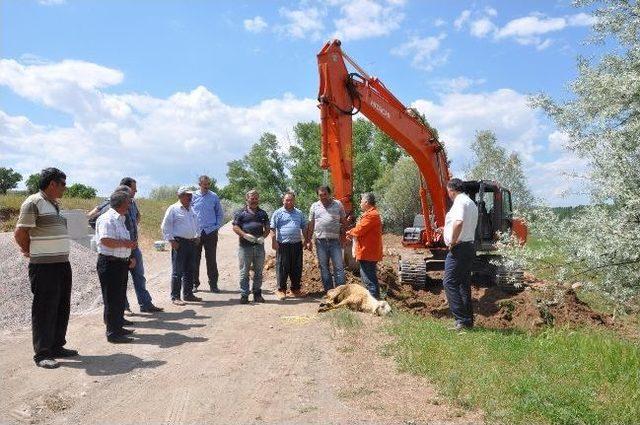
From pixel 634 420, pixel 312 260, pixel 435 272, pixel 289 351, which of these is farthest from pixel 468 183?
pixel 634 420

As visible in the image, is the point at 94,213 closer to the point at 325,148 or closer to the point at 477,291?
the point at 325,148

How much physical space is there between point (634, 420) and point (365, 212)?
5.17m

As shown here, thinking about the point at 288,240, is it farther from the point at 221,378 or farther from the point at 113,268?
the point at 221,378

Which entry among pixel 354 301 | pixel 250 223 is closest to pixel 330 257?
pixel 354 301

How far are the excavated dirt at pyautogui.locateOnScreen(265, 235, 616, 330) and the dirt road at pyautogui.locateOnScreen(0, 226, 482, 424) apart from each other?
2.73 metres

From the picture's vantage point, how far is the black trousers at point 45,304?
5625 mm

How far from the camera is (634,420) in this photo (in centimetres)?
402

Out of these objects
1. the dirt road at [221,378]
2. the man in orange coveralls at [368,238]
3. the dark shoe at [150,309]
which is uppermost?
the man in orange coveralls at [368,238]

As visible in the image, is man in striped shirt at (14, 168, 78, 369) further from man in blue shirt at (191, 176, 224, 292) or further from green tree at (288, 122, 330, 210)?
green tree at (288, 122, 330, 210)

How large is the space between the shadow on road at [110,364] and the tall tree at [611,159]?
4687 millimetres

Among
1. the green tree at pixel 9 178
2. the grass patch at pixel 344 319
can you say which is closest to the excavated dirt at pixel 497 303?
the grass patch at pixel 344 319

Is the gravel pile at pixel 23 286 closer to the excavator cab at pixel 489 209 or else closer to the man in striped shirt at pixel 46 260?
the man in striped shirt at pixel 46 260

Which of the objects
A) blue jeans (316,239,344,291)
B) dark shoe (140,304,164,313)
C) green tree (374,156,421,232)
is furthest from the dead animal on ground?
green tree (374,156,421,232)

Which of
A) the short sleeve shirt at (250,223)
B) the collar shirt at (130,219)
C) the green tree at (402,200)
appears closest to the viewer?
the collar shirt at (130,219)
